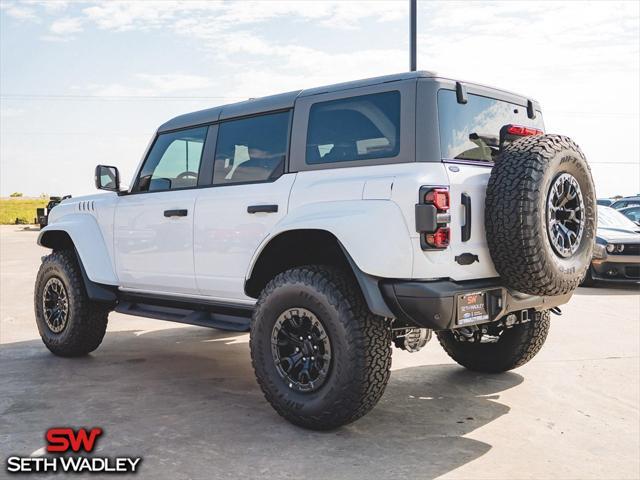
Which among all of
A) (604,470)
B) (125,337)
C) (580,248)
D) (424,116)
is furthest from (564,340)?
(125,337)

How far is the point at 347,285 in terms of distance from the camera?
4.01 meters

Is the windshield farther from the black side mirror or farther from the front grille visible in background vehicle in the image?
the black side mirror

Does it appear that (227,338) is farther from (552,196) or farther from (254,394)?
(552,196)

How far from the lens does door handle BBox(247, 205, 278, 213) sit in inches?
173

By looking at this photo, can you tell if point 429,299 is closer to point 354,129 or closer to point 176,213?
point 354,129

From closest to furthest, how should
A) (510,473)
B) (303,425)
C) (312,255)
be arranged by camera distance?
1. (510,473)
2. (303,425)
3. (312,255)

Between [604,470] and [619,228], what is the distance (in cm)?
912

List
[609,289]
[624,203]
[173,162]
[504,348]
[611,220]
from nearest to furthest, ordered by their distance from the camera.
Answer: [504,348]
[173,162]
[609,289]
[611,220]
[624,203]

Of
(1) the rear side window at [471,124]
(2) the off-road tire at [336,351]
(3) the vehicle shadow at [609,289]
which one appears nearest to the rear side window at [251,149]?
(2) the off-road tire at [336,351]

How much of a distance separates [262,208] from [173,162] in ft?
4.60

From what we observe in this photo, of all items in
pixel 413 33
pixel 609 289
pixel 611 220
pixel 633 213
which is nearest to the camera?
pixel 609 289

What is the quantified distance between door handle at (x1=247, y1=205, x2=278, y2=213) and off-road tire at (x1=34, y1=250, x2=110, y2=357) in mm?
2331

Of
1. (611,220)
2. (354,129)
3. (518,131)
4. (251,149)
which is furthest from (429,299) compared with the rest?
(611,220)

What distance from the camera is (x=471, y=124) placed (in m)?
4.23
